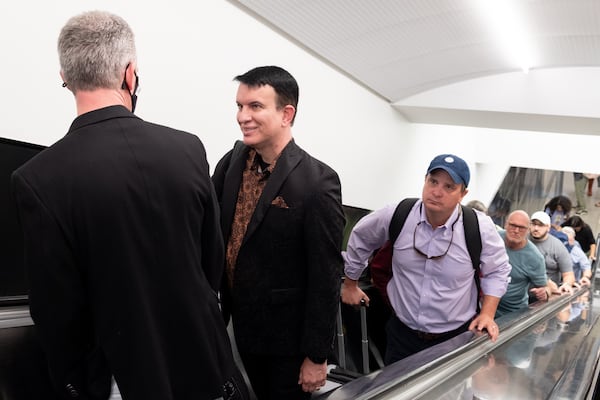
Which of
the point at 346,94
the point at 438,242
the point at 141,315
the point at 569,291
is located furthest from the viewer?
Result: the point at 346,94

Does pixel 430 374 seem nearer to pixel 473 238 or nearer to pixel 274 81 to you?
pixel 473 238

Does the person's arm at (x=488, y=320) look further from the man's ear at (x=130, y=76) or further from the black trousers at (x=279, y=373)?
the man's ear at (x=130, y=76)

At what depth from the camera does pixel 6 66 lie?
364cm

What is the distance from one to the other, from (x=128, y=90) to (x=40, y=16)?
2.93 m

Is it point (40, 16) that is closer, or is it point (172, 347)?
point (172, 347)

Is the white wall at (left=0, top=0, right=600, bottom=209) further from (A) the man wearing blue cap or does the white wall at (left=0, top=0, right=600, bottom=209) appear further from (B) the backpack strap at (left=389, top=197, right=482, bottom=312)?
(B) the backpack strap at (left=389, top=197, right=482, bottom=312)

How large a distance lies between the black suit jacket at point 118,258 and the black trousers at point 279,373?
2.68 feet

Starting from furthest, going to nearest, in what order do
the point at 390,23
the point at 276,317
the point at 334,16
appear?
the point at 390,23 → the point at 334,16 → the point at 276,317

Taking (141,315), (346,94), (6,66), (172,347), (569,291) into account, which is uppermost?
(346,94)

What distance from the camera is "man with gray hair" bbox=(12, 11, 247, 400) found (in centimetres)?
130

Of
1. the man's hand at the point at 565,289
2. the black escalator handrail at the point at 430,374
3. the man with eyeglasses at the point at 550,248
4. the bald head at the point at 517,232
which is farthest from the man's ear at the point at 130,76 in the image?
the man with eyeglasses at the point at 550,248

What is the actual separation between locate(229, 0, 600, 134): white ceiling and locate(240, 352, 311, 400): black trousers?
15.2 feet

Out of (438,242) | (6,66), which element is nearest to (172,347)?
(438,242)

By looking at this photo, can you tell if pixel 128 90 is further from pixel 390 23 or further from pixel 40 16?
pixel 390 23
